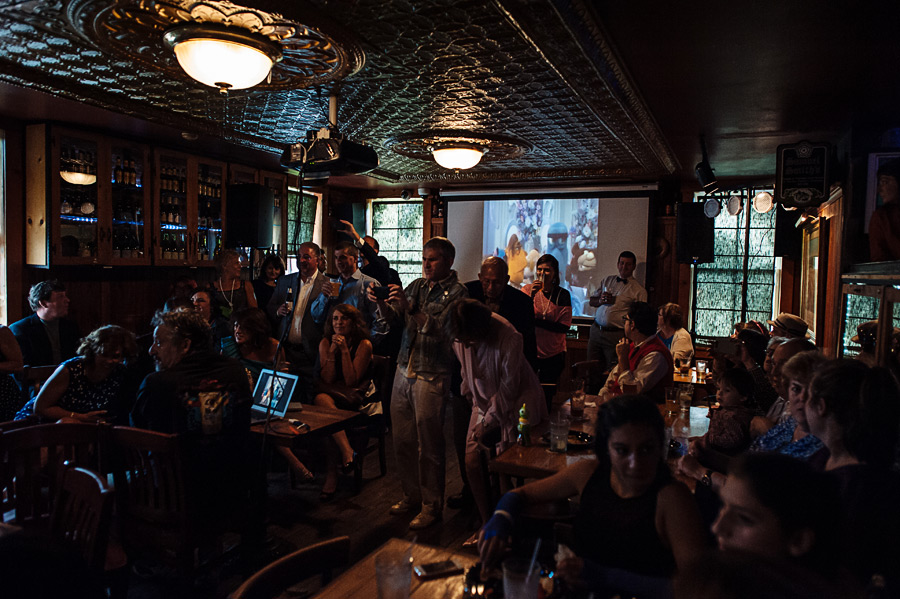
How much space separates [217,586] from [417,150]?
14.9 feet

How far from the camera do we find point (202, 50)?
3082 mm

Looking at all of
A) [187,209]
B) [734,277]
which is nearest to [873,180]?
[734,277]

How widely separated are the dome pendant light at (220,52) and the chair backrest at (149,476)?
189cm

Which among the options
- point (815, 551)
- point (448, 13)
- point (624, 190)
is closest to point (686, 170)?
point (624, 190)

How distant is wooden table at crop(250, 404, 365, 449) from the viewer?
117 inches

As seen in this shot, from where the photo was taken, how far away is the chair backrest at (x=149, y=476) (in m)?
2.33

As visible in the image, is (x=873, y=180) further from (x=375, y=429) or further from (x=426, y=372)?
(x=375, y=429)

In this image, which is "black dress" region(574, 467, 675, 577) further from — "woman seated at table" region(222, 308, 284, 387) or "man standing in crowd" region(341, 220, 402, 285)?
"man standing in crowd" region(341, 220, 402, 285)

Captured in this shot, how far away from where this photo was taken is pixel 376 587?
156cm

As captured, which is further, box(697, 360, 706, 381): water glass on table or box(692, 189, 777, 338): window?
box(692, 189, 777, 338): window

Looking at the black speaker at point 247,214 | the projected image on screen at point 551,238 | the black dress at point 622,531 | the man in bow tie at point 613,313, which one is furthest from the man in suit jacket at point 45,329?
the projected image on screen at point 551,238

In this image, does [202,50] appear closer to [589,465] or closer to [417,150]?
[589,465]

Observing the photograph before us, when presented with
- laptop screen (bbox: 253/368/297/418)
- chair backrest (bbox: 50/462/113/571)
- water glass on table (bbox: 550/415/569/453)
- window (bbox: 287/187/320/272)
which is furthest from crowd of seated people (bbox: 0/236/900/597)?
window (bbox: 287/187/320/272)

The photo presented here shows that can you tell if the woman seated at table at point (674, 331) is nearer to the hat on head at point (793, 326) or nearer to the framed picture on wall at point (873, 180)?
the hat on head at point (793, 326)
